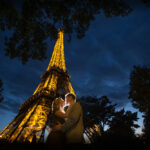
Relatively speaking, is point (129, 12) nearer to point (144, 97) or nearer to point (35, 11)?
point (35, 11)

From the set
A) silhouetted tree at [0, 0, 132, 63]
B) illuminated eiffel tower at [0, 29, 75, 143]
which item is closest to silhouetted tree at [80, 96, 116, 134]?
illuminated eiffel tower at [0, 29, 75, 143]

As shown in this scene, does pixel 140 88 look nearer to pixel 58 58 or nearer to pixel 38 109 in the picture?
pixel 38 109

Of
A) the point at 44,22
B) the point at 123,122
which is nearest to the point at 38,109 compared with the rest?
the point at 44,22

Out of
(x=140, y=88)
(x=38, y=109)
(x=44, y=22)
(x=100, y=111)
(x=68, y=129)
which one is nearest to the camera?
(x=68, y=129)

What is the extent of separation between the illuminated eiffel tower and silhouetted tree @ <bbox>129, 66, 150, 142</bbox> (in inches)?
442

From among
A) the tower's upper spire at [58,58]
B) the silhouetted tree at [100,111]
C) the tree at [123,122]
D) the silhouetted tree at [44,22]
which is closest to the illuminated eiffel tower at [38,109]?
the tower's upper spire at [58,58]

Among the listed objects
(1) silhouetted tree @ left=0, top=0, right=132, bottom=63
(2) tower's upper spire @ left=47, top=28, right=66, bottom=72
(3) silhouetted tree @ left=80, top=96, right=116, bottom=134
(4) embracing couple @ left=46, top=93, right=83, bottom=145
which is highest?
(2) tower's upper spire @ left=47, top=28, right=66, bottom=72

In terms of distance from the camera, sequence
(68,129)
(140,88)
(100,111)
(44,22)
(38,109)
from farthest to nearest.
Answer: (100,111) < (38,109) < (140,88) < (44,22) < (68,129)

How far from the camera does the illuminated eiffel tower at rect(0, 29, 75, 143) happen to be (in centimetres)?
1344

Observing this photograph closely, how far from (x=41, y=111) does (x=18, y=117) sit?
720 cm

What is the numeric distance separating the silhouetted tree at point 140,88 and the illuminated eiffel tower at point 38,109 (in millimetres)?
11229

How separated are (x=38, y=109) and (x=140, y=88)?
46.9ft

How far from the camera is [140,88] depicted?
43.1 feet

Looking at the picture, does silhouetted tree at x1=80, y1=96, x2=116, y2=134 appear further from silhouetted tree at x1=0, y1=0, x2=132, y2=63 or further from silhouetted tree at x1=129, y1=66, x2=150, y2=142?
silhouetted tree at x1=0, y1=0, x2=132, y2=63
